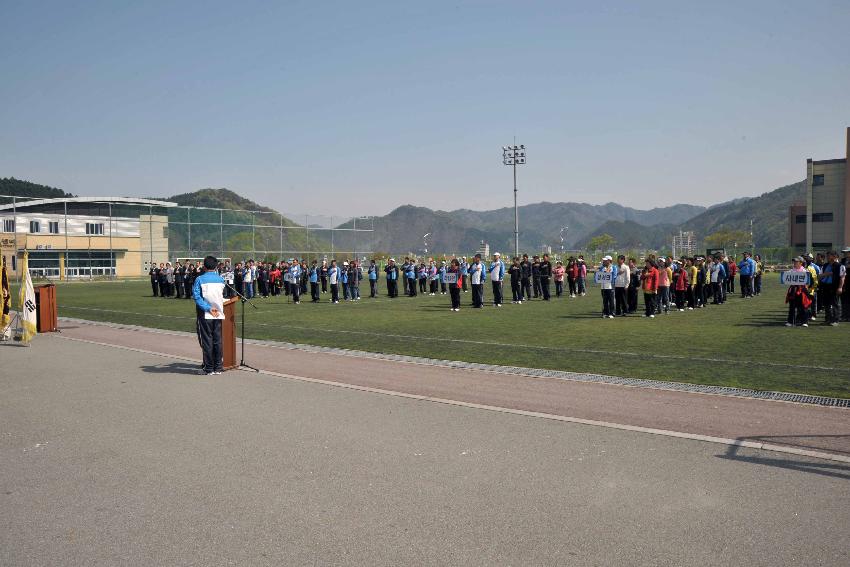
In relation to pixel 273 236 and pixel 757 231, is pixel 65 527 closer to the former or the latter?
pixel 273 236

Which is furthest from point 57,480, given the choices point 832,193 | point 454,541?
point 832,193

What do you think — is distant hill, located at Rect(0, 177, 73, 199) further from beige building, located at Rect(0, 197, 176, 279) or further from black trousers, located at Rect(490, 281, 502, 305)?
Result: black trousers, located at Rect(490, 281, 502, 305)

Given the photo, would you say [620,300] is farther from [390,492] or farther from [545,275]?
[390,492]

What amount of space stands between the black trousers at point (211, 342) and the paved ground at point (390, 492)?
248 centimetres

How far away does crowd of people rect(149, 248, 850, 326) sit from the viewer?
16.3 m

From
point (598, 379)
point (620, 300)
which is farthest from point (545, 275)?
point (598, 379)

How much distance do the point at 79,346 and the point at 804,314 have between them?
17021 mm

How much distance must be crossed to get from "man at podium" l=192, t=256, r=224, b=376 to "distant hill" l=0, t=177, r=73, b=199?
130 metres

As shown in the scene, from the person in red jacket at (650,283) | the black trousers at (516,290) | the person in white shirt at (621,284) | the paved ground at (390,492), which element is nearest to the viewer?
the paved ground at (390,492)

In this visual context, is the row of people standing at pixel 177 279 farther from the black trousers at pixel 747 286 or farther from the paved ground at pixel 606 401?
the black trousers at pixel 747 286

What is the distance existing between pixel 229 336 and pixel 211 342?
0.41 m

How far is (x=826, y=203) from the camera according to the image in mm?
71875

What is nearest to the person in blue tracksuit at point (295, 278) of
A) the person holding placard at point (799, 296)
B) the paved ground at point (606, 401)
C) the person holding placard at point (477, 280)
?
the person holding placard at point (477, 280)

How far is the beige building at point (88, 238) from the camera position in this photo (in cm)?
5681
